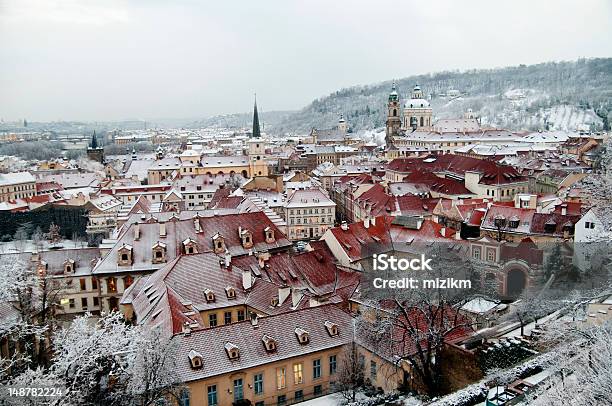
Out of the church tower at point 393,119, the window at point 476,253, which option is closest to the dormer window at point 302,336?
the window at point 476,253

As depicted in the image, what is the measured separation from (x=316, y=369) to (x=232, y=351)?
4.08 meters

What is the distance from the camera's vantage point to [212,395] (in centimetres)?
2305

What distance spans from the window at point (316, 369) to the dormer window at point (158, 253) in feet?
50.3

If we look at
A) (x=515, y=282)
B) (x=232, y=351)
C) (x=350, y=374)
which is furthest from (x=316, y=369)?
(x=515, y=282)

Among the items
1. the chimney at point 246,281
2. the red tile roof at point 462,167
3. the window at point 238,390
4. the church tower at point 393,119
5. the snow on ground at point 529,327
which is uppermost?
the church tower at point 393,119

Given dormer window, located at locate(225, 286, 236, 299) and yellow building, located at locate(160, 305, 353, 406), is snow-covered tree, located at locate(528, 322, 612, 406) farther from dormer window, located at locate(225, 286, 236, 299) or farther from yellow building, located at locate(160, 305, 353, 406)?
dormer window, located at locate(225, 286, 236, 299)

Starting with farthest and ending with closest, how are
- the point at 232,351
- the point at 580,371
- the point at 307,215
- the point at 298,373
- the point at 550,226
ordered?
the point at 307,215, the point at 550,226, the point at 298,373, the point at 232,351, the point at 580,371

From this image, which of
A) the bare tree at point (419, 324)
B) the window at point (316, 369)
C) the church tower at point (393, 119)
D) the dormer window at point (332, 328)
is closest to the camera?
the bare tree at point (419, 324)

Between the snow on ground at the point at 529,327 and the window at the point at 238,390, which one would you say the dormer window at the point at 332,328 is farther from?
the snow on ground at the point at 529,327

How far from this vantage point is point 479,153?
97.5m

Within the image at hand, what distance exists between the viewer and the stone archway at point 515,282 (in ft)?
108

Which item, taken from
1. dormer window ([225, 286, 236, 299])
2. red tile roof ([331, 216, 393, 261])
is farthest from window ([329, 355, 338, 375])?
red tile roof ([331, 216, 393, 261])

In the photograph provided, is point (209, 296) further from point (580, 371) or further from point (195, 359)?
point (580, 371)

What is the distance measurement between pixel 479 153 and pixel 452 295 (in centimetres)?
7645
